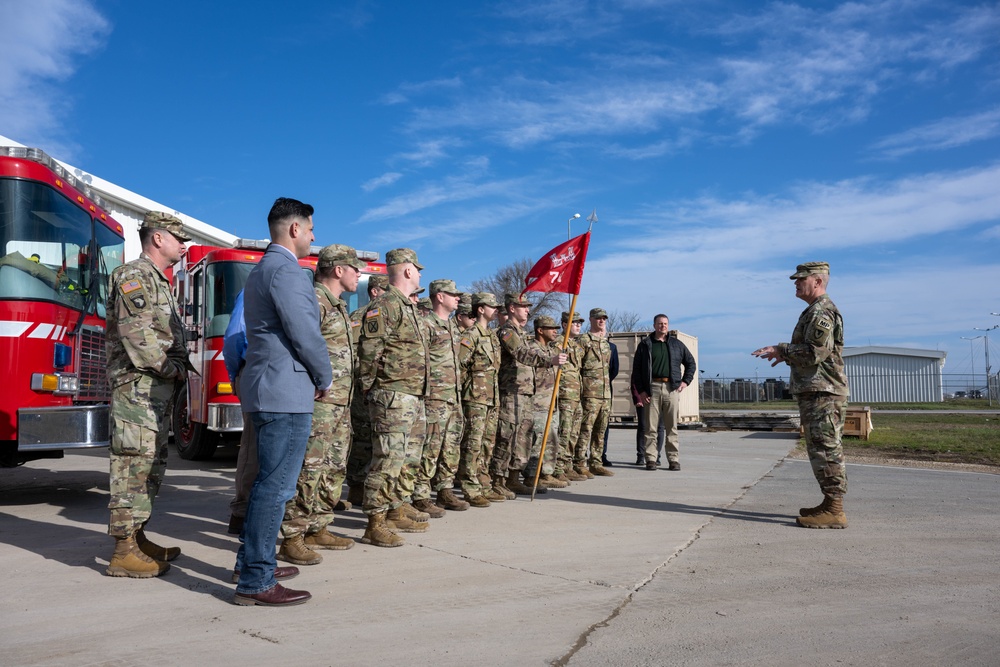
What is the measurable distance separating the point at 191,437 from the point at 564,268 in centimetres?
629

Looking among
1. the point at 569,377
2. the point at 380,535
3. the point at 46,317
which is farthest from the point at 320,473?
the point at 569,377

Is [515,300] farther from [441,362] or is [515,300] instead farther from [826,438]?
[826,438]

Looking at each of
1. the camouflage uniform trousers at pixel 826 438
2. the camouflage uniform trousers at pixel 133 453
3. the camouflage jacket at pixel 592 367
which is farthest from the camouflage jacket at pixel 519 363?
the camouflage uniform trousers at pixel 133 453

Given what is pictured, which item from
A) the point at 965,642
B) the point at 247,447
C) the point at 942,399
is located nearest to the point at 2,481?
the point at 247,447

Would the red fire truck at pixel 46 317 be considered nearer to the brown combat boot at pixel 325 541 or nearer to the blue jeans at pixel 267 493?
the brown combat boot at pixel 325 541

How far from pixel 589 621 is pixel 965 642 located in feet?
5.63

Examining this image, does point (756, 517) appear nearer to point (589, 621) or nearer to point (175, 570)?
point (589, 621)

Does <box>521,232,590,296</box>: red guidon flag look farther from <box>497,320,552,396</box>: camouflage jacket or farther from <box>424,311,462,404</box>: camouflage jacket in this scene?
<box>424,311,462,404</box>: camouflage jacket

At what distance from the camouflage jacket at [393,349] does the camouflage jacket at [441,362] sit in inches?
26.2

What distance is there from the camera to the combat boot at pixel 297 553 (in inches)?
193

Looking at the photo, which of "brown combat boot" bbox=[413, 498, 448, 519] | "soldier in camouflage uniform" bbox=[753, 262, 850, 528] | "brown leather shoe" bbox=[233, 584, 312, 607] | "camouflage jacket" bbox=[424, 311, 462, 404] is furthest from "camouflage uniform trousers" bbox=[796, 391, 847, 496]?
"brown leather shoe" bbox=[233, 584, 312, 607]

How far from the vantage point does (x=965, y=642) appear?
3.52m

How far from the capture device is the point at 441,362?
6.54 meters

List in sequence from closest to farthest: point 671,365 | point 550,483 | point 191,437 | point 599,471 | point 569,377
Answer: point 550,483 < point 569,377 < point 599,471 < point 671,365 < point 191,437
